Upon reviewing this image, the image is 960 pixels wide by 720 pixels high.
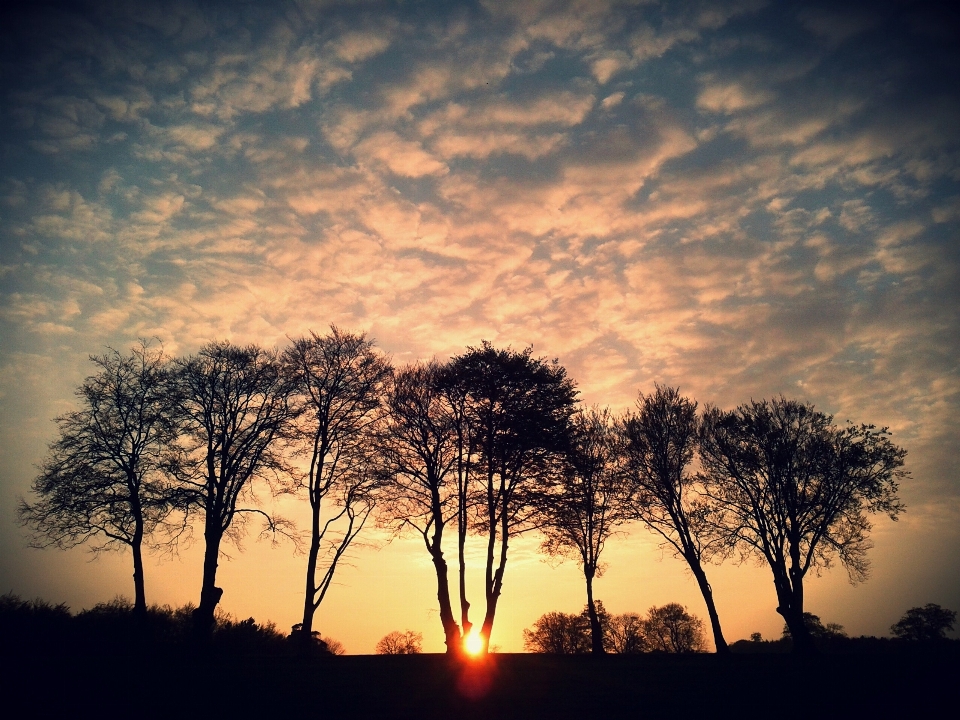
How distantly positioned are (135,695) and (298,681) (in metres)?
4.06

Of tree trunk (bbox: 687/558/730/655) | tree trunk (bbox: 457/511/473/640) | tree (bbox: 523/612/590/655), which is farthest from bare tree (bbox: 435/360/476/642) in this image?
tree (bbox: 523/612/590/655)

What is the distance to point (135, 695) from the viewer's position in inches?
461

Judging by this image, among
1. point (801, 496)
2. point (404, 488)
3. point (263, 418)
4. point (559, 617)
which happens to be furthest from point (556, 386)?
point (559, 617)

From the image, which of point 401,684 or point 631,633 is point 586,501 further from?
point 631,633

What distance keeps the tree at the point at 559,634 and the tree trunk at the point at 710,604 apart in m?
55.6

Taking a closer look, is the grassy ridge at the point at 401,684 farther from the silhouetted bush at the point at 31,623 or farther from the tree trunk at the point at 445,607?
the tree trunk at the point at 445,607

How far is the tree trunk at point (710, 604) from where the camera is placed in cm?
2753

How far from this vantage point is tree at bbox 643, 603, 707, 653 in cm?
8094

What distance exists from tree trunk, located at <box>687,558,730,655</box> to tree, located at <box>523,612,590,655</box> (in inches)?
2188

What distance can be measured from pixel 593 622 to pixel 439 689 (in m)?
18.8

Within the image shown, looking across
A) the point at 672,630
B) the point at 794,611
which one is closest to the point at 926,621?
the point at 672,630

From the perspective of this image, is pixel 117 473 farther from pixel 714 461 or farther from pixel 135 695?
pixel 714 461

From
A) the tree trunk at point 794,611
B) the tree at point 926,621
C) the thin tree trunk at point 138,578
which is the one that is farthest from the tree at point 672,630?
the thin tree trunk at point 138,578

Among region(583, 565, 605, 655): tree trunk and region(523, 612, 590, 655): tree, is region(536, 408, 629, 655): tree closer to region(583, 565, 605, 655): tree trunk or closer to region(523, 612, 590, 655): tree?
region(583, 565, 605, 655): tree trunk
